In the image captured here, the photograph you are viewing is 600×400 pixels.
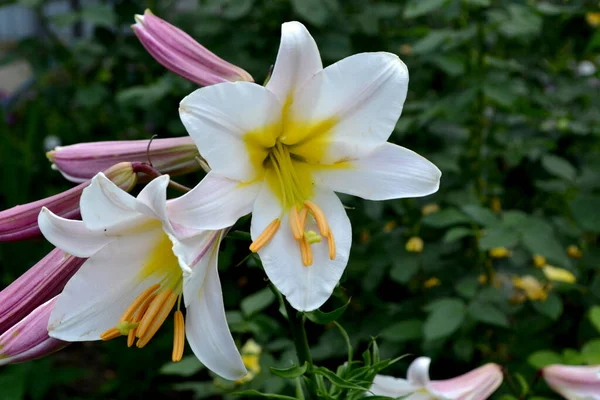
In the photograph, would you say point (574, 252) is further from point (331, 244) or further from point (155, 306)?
point (155, 306)

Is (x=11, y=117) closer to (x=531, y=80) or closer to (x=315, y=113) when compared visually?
(x=531, y=80)

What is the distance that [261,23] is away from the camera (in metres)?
2.50

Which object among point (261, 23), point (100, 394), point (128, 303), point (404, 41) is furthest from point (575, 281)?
point (100, 394)

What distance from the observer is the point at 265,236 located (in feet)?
2.74

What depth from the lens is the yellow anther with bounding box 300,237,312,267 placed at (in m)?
0.82

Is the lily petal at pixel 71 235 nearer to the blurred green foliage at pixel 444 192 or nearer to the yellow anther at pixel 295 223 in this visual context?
the yellow anther at pixel 295 223

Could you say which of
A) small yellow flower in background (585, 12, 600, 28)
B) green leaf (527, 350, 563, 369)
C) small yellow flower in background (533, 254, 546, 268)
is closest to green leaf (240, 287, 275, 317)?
green leaf (527, 350, 563, 369)

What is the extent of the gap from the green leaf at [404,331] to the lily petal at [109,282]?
100 centimetres

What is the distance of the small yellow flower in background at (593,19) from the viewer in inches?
87.5

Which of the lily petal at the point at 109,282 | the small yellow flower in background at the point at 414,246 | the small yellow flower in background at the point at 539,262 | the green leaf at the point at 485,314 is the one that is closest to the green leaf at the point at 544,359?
the green leaf at the point at 485,314

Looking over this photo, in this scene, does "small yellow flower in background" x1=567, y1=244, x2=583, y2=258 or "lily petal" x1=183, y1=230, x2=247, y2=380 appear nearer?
"lily petal" x1=183, y1=230, x2=247, y2=380

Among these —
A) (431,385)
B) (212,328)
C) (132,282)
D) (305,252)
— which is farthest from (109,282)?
(431,385)

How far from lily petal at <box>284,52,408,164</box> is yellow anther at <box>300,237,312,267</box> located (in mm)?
135

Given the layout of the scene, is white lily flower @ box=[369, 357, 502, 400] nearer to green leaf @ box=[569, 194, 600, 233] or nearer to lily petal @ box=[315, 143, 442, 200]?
lily petal @ box=[315, 143, 442, 200]
